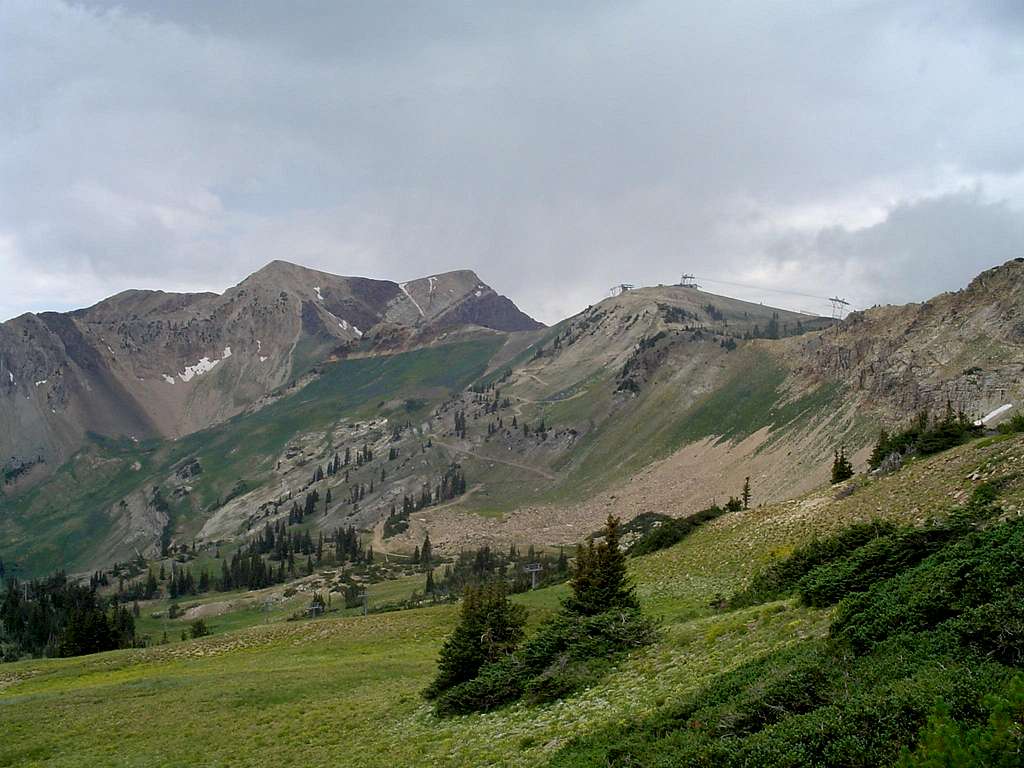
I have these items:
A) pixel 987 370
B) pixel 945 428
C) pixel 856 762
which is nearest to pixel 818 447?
pixel 987 370

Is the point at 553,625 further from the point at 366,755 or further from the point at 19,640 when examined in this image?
the point at 19,640

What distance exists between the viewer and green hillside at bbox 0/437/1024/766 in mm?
20000

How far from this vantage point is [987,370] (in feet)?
386

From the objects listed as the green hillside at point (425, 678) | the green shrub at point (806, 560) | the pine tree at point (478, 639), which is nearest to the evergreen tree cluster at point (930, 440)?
the green hillside at point (425, 678)

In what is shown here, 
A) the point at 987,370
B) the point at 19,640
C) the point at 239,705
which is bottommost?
the point at 19,640

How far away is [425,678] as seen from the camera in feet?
126

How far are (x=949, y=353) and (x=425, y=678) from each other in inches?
5145

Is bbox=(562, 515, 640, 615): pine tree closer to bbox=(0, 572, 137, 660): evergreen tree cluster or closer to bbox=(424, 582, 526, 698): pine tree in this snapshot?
bbox=(424, 582, 526, 698): pine tree

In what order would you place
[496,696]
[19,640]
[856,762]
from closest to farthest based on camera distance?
1. [856,762]
2. [496,696]
3. [19,640]

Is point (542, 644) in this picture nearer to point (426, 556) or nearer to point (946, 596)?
point (946, 596)

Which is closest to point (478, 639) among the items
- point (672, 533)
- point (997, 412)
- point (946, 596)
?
point (946, 596)

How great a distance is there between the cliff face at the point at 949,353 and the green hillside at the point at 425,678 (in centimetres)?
8123

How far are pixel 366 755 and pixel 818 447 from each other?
134 m

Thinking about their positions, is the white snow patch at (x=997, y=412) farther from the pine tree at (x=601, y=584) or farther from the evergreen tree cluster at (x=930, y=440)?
the pine tree at (x=601, y=584)
